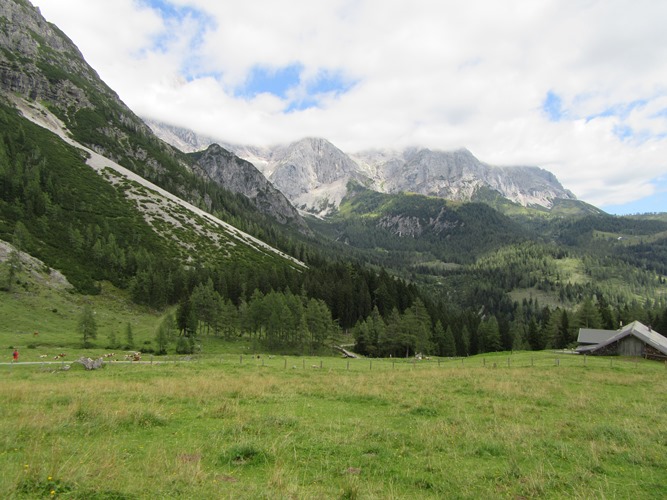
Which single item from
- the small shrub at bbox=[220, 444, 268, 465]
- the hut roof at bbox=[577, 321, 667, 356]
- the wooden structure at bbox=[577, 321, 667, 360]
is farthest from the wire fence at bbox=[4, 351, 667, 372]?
the small shrub at bbox=[220, 444, 268, 465]

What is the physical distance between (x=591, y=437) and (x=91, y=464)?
1861 cm

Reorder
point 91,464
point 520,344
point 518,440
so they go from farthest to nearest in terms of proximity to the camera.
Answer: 1. point 520,344
2. point 518,440
3. point 91,464

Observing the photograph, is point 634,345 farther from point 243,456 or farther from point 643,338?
point 243,456

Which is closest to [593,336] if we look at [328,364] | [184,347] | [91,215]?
[328,364]

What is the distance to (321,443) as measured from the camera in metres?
14.0

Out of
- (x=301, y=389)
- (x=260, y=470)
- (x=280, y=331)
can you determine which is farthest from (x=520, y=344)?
(x=260, y=470)

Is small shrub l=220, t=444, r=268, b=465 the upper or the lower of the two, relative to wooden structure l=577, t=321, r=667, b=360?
upper

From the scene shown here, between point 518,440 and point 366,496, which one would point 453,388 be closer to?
point 518,440

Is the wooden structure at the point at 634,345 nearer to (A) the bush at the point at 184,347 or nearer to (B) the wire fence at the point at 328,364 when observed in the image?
(B) the wire fence at the point at 328,364

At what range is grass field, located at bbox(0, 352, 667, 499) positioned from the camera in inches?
382

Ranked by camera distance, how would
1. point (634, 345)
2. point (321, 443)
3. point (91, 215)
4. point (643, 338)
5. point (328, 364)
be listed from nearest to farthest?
point (321, 443)
point (328, 364)
point (643, 338)
point (634, 345)
point (91, 215)

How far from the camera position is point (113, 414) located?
622 inches

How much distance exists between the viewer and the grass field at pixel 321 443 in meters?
9.71

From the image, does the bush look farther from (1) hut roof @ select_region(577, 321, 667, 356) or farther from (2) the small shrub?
(1) hut roof @ select_region(577, 321, 667, 356)
